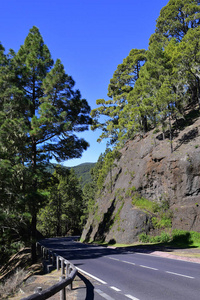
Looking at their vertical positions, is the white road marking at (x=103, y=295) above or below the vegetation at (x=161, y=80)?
below

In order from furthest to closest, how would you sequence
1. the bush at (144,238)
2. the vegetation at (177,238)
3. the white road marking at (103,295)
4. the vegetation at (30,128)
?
the bush at (144,238), the vegetation at (177,238), the vegetation at (30,128), the white road marking at (103,295)

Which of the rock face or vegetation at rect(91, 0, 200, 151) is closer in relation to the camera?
the rock face

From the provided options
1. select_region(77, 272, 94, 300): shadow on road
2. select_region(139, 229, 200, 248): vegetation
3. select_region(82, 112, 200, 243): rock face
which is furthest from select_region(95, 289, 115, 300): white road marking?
select_region(82, 112, 200, 243): rock face

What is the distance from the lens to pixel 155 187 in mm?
26922

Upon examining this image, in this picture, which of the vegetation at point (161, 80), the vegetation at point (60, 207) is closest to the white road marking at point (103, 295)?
the vegetation at point (161, 80)

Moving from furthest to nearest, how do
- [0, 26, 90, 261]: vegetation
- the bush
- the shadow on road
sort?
the bush
[0, 26, 90, 261]: vegetation
the shadow on road

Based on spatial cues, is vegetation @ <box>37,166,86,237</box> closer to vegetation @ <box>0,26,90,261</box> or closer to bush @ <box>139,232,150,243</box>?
bush @ <box>139,232,150,243</box>

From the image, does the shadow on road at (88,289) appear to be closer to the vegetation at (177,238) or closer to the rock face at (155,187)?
the vegetation at (177,238)

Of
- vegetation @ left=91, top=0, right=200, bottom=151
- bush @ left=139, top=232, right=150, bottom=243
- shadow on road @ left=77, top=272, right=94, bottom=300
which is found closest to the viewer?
shadow on road @ left=77, top=272, right=94, bottom=300

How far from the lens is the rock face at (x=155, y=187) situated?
2286 cm

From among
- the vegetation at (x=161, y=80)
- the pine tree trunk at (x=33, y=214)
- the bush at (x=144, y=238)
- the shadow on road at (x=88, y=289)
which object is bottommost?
the bush at (x=144, y=238)

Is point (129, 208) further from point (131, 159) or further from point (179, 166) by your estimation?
point (131, 159)

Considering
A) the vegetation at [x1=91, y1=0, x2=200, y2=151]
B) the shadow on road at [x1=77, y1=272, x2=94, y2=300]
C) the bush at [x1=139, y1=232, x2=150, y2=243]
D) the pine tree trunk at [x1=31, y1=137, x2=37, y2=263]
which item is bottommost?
the bush at [x1=139, y1=232, x2=150, y2=243]

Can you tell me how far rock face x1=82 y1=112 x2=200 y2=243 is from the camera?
2286cm
